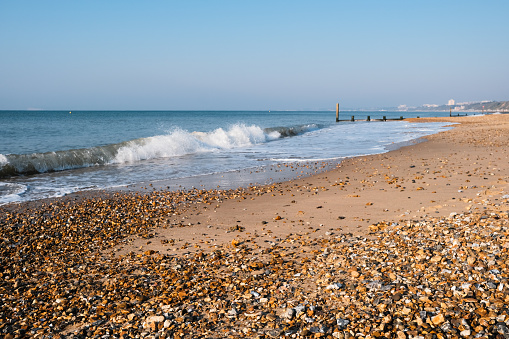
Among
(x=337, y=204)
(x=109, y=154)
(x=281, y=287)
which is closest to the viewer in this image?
(x=281, y=287)

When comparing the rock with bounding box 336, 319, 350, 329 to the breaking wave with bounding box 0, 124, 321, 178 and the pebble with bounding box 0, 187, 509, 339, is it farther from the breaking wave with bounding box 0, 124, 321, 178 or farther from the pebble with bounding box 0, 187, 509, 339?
the breaking wave with bounding box 0, 124, 321, 178

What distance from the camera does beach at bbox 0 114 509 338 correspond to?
10.2 ft

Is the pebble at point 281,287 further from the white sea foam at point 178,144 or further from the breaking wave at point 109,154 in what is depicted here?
the white sea foam at point 178,144

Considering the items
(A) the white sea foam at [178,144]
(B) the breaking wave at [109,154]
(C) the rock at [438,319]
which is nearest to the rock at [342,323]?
(C) the rock at [438,319]

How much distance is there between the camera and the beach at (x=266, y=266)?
3.12m

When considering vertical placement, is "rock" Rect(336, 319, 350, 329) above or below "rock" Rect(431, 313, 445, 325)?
below

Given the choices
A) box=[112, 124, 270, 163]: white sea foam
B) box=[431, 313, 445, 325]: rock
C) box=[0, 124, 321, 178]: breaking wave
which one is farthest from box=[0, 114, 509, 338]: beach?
box=[112, 124, 270, 163]: white sea foam

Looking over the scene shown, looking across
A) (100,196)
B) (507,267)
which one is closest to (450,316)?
(507,267)

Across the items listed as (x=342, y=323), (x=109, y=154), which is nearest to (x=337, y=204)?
(x=342, y=323)

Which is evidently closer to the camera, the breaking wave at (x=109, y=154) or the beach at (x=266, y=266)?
the beach at (x=266, y=266)

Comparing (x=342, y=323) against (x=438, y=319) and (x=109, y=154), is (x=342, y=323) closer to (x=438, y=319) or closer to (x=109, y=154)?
(x=438, y=319)

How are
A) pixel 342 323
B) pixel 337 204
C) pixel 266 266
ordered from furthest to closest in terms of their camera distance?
1. pixel 337 204
2. pixel 266 266
3. pixel 342 323

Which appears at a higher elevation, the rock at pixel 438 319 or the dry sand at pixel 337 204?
the rock at pixel 438 319

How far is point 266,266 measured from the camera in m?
4.38
